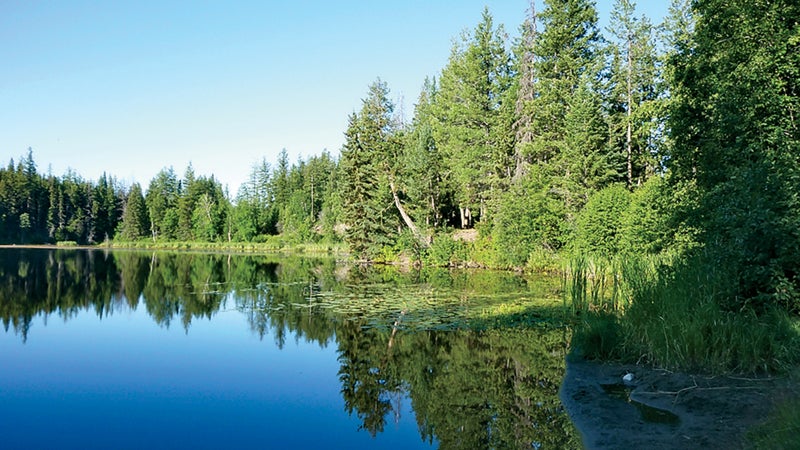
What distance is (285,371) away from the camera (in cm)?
1032

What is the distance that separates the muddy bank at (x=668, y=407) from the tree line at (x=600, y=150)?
212 cm

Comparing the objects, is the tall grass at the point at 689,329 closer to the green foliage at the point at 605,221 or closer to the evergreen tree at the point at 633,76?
the green foliage at the point at 605,221

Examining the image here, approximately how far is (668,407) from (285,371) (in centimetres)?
695

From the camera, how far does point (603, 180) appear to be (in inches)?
1118

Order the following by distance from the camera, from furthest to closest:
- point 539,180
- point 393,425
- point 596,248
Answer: point 539,180, point 596,248, point 393,425

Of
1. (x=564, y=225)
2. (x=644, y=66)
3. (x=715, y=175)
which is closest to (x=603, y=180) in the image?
(x=564, y=225)

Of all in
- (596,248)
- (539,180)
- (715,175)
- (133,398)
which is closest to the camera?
(133,398)

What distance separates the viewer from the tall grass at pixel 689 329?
23.9ft

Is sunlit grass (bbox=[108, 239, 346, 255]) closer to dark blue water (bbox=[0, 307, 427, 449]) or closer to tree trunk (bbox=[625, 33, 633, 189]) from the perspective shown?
tree trunk (bbox=[625, 33, 633, 189])

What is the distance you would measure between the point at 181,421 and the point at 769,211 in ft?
31.1

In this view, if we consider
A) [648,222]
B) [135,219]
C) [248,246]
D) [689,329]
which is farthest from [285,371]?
[135,219]

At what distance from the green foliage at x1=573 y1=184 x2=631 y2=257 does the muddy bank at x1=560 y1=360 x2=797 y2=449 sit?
58.3 ft

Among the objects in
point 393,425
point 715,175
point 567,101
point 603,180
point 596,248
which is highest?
point 567,101

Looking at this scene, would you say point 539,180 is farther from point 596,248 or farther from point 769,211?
point 769,211
